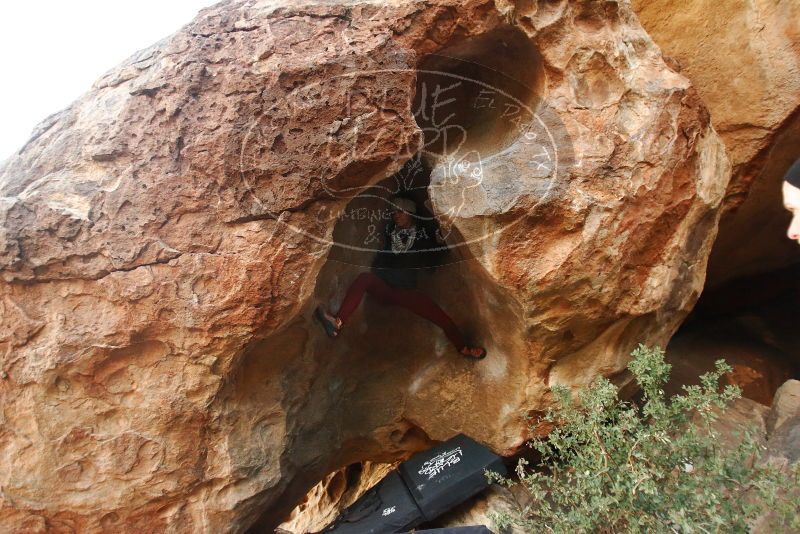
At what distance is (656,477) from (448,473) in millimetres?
982

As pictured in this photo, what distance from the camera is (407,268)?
2939mm

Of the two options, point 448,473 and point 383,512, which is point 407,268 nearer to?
point 448,473

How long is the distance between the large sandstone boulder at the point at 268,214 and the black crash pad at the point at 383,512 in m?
0.43

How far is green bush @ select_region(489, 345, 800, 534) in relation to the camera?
1914 millimetres

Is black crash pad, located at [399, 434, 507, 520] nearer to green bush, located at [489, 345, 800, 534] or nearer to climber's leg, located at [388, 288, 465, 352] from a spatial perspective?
green bush, located at [489, 345, 800, 534]

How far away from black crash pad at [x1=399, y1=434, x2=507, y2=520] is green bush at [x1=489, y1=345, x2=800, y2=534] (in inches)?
16.2

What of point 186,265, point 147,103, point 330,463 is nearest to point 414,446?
point 330,463

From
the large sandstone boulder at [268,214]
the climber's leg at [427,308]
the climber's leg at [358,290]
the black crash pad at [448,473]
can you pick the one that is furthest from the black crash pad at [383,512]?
the climber's leg at [358,290]

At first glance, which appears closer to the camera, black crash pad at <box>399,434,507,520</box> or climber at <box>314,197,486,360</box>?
black crash pad at <box>399,434,507,520</box>

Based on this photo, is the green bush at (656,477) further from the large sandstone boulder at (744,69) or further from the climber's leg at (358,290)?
the large sandstone boulder at (744,69)

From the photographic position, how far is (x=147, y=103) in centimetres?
221

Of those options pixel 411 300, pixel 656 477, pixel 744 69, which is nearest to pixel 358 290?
pixel 411 300

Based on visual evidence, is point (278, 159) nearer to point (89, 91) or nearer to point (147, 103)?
point (147, 103)

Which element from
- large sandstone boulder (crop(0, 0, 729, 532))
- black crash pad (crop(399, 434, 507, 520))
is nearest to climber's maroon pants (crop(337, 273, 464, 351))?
large sandstone boulder (crop(0, 0, 729, 532))
